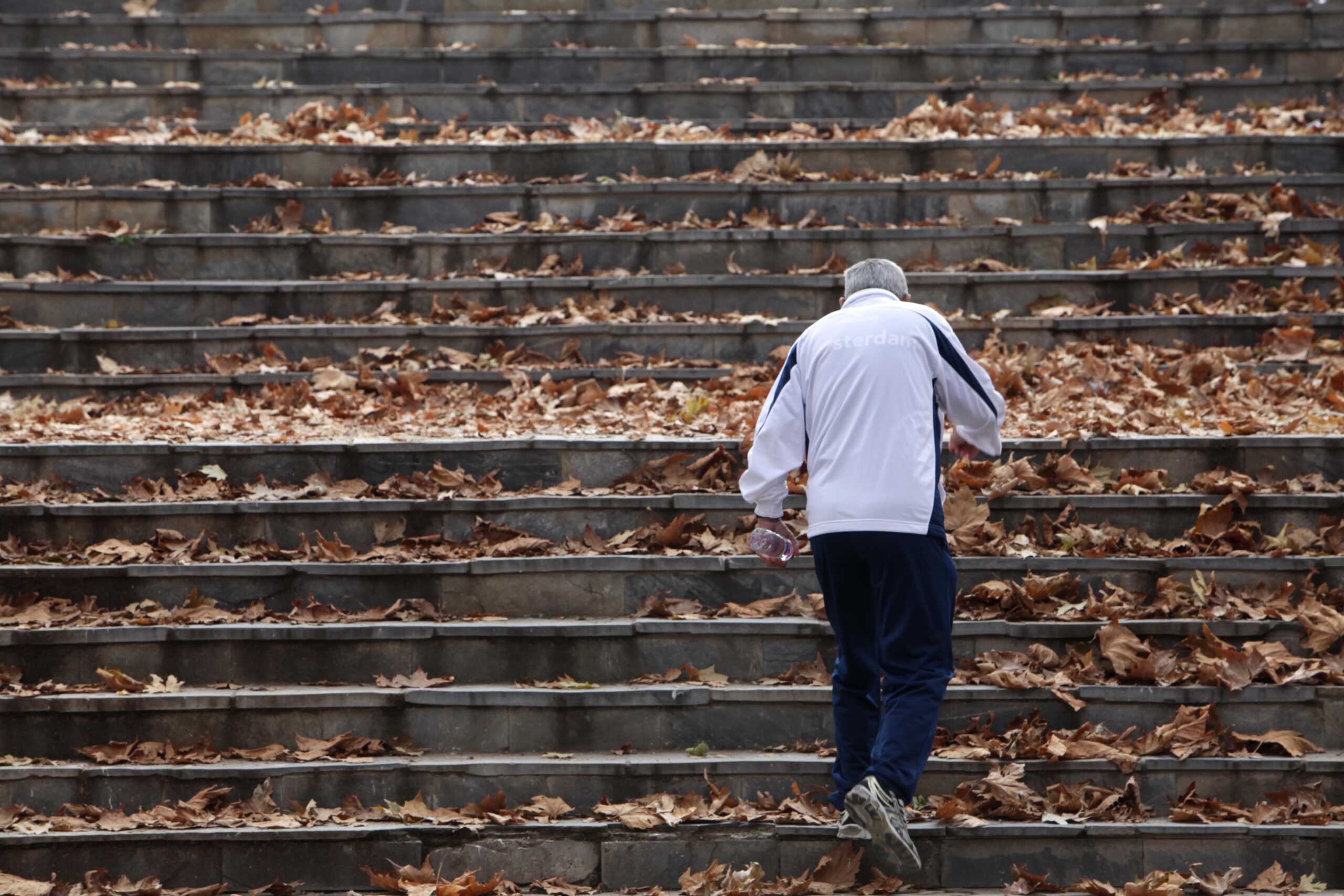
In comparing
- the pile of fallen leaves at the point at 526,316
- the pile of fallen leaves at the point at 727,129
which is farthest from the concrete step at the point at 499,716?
the pile of fallen leaves at the point at 727,129

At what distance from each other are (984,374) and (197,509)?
11.5 ft

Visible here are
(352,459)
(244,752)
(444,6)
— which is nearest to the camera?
(244,752)

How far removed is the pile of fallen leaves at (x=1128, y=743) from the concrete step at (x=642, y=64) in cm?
655

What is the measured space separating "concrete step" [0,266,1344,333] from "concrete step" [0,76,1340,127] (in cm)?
221

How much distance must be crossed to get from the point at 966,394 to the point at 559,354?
3620mm

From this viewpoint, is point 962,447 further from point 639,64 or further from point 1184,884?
point 639,64

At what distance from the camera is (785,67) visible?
10.3 m

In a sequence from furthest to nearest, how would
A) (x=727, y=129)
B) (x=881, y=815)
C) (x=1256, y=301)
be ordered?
1. (x=727, y=129)
2. (x=1256, y=301)
3. (x=881, y=815)

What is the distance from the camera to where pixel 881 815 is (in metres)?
4.27

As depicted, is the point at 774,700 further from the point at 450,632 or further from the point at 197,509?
the point at 197,509

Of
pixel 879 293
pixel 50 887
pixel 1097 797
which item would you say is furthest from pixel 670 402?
pixel 50 887

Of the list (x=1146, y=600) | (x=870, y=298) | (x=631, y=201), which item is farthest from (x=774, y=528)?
(x=631, y=201)

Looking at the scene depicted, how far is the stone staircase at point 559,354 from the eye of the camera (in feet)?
16.2

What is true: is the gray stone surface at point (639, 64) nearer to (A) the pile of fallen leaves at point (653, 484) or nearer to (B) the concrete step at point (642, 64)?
(B) the concrete step at point (642, 64)
